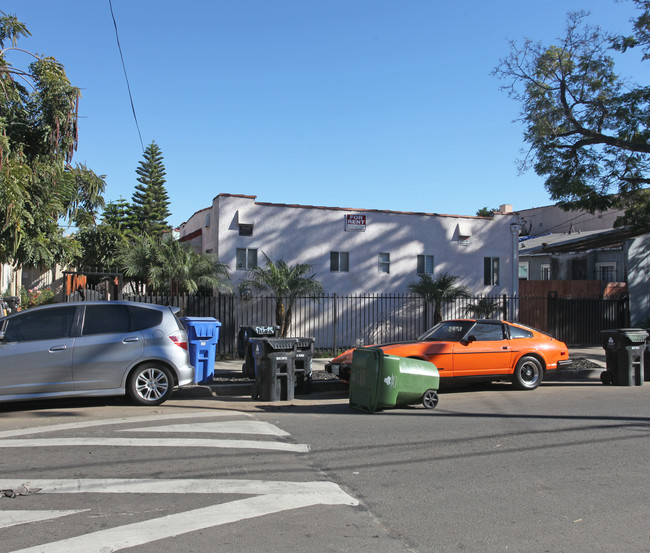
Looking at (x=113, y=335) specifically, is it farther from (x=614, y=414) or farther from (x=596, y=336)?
(x=596, y=336)

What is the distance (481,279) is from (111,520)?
19449 millimetres

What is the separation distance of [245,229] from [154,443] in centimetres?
1288

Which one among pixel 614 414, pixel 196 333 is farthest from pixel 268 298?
pixel 614 414

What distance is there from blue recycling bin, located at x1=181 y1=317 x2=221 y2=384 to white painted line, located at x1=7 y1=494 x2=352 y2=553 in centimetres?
712

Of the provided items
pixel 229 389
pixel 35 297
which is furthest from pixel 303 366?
pixel 35 297

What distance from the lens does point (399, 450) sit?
691 centimetres

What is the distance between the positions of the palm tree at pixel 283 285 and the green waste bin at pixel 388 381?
8368mm

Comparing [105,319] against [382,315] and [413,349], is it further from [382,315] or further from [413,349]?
[382,315]

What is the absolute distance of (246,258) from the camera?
64.0ft

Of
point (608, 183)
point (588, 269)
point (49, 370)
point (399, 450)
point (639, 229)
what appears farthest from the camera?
point (588, 269)

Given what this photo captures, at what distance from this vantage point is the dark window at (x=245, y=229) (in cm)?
1936

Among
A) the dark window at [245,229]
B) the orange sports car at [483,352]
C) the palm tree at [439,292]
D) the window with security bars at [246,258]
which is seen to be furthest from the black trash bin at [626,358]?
the dark window at [245,229]

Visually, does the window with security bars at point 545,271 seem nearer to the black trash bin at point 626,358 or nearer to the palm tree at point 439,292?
the palm tree at point 439,292

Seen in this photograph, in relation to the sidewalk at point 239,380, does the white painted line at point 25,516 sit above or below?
below
